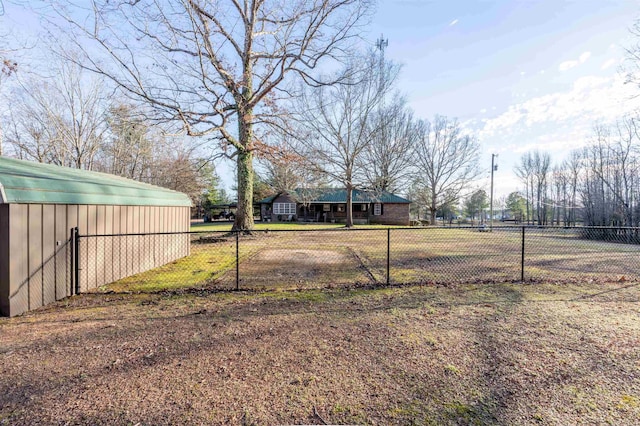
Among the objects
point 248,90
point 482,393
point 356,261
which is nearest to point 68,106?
point 248,90

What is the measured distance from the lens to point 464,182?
3797 cm

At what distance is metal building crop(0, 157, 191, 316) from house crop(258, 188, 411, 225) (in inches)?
1019

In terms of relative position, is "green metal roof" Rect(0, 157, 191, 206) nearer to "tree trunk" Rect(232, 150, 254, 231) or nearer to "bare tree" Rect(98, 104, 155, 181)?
"tree trunk" Rect(232, 150, 254, 231)

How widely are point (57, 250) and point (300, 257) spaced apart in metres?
6.02

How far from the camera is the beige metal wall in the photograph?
161 inches

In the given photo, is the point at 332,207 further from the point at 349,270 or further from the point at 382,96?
the point at 349,270

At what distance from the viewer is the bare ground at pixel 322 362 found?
2.15 metres

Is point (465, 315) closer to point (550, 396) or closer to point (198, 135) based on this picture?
point (550, 396)

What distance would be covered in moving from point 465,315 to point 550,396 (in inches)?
73.1

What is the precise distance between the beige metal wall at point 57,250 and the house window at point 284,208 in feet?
108

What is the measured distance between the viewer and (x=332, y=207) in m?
38.8

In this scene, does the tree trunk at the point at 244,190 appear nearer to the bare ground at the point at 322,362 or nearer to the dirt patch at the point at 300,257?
the dirt patch at the point at 300,257

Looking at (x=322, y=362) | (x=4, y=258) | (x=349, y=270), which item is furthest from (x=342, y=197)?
(x=322, y=362)

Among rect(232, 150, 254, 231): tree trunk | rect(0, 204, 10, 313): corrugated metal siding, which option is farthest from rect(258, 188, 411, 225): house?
rect(0, 204, 10, 313): corrugated metal siding
